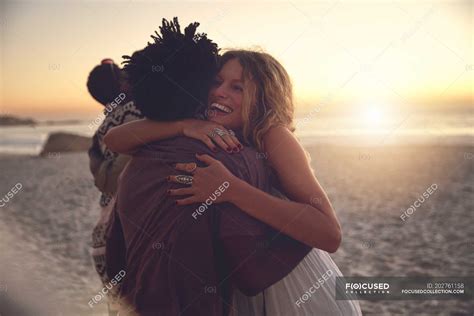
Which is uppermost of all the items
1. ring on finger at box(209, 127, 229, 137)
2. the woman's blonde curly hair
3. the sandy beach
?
the woman's blonde curly hair

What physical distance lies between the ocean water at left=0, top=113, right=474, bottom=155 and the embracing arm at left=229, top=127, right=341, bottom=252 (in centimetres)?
1998

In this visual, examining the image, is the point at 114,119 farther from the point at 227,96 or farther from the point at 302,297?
the point at 302,297

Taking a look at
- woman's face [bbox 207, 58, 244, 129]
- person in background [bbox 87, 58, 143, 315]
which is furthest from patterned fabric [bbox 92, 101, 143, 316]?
woman's face [bbox 207, 58, 244, 129]

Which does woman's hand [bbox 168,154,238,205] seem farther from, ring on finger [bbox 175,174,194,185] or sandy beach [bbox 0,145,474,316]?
sandy beach [bbox 0,145,474,316]

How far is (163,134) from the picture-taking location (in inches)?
83.0

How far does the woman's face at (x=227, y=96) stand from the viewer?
2.21m

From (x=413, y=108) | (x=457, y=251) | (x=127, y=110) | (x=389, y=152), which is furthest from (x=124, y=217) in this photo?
(x=413, y=108)

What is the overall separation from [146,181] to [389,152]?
17445mm

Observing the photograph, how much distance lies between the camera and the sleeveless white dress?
83.2 inches

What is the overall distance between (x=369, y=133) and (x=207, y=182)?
25318 millimetres

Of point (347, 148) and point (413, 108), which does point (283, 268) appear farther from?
point (413, 108)

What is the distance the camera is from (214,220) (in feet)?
6.47

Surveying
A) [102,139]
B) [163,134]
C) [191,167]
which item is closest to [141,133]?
[163,134]

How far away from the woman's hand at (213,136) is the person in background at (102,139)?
97cm
